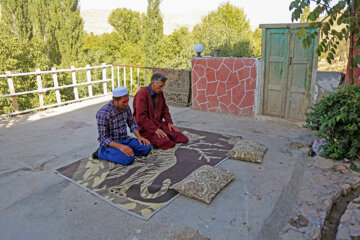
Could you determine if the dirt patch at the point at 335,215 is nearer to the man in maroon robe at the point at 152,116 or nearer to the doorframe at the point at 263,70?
the man in maroon robe at the point at 152,116

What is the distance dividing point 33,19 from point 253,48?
16.7m

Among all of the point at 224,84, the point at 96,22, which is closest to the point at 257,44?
the point at 224,84

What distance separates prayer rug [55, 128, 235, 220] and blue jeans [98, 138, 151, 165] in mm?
71

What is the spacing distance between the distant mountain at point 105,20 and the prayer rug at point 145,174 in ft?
Result: 290

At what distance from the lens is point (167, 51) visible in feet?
87.8

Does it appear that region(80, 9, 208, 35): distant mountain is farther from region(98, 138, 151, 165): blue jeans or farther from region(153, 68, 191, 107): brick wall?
region(98, 138, 151, 165): blue jeans

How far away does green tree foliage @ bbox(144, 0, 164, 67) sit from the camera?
26312 mm

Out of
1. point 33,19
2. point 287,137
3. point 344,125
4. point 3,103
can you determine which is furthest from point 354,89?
point 33,19

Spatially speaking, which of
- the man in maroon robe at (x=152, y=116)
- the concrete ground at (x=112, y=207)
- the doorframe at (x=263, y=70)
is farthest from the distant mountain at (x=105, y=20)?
the concrete ground at (x=112, y=207)

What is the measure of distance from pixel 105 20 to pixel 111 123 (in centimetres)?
10527

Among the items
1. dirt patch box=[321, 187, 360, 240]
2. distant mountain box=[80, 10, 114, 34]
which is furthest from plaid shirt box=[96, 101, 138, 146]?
distant mountain box=[80, 10, 114, 34]

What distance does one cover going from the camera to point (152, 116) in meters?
4.50

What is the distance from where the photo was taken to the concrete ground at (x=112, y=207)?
249 cm

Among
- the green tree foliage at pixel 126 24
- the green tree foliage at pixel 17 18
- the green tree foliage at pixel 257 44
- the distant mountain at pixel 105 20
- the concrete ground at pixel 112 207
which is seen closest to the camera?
the concrete ground at pixel 112 207
